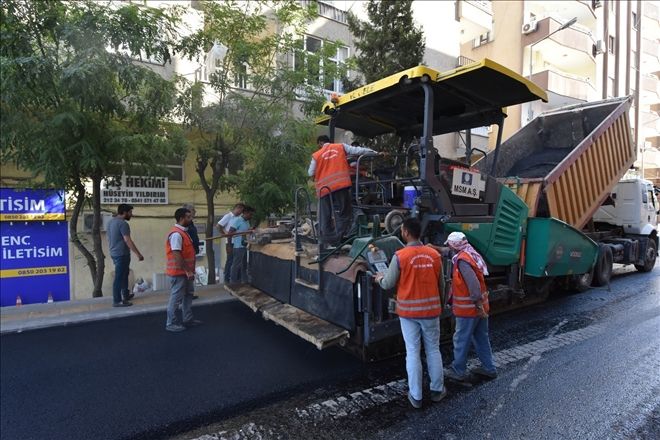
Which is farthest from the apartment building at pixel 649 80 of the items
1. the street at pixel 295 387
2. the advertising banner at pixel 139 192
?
the advertising banner at pixel 139 192

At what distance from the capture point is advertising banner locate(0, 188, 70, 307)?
8430mm

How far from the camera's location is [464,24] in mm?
20094

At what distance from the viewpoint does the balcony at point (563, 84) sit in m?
18.8

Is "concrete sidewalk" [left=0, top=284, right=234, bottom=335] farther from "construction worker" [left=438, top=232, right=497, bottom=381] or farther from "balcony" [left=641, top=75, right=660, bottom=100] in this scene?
"balcony" [left=641, top=75, right=660, bottom=100]

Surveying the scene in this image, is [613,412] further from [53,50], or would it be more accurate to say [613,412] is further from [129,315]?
[53,50]

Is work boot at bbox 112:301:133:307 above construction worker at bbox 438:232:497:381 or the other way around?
the other way around

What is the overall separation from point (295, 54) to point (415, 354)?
6.46 m

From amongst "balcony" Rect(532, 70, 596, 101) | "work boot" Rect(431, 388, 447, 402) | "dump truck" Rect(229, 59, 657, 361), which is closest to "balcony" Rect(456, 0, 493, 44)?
"balcony" Rect(532, 70, 596, 101)

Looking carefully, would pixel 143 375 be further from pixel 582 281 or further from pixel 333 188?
pixel 582 281

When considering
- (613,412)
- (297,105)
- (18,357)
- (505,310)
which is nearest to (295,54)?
(297,105)

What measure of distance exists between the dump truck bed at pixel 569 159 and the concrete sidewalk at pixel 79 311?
5129 millimetres

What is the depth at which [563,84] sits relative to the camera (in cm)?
1953

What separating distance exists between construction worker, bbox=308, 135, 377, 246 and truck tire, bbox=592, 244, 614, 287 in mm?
5184

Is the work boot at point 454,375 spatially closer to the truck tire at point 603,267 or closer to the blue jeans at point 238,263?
the blue jeans at point 238,263
